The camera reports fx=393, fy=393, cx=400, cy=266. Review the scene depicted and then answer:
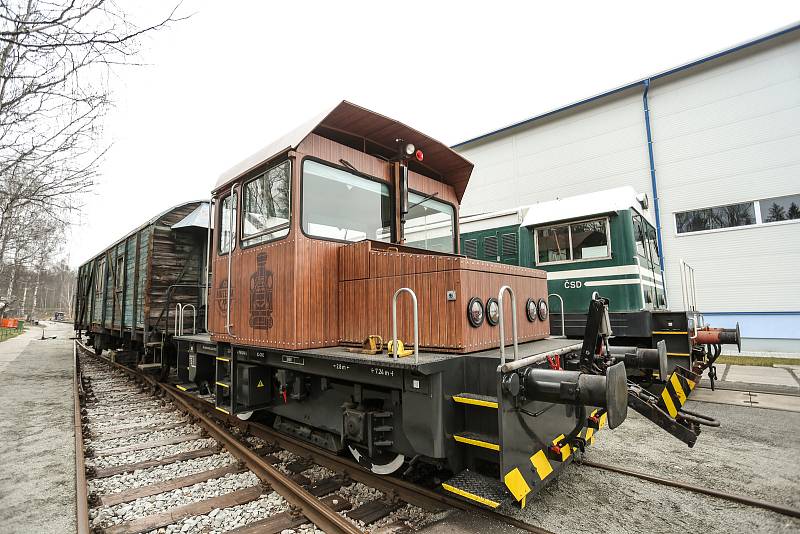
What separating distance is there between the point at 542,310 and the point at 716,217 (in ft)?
44.5

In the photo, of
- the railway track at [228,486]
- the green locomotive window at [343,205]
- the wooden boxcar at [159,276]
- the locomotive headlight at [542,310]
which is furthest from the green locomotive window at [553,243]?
the wooden boxcar at [159,276]

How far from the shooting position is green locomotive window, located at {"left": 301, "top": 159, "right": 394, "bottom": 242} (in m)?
3.96

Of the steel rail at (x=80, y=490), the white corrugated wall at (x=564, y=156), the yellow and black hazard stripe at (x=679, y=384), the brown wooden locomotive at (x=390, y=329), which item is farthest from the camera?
the white corrugated wall at (x=564, y=156)

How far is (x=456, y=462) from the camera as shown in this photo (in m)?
2.82

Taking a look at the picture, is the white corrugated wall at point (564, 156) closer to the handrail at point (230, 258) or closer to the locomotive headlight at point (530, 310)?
the locomotive headlight at point (530, 310)

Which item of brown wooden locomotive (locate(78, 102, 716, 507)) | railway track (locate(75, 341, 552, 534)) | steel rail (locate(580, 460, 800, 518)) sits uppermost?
brown wooden locomotive (locate(78, 102, 716, 507))

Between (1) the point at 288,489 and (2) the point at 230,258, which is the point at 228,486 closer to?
(1) the point at 288,489

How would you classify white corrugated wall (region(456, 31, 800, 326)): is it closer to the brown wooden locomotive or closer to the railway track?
the brown wooden locomotive

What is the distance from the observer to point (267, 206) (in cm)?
438

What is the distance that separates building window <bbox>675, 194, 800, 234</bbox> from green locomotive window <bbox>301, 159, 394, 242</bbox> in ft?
47.4

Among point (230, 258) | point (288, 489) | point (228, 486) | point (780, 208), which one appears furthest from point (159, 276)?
point (780, 208)

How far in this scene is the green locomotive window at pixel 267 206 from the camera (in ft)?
13.2

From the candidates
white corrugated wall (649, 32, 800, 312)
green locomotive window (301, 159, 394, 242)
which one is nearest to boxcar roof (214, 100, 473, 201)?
green locomotive window (301, 159, 394, 242)

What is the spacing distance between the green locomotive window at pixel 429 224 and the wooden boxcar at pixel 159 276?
530cm
